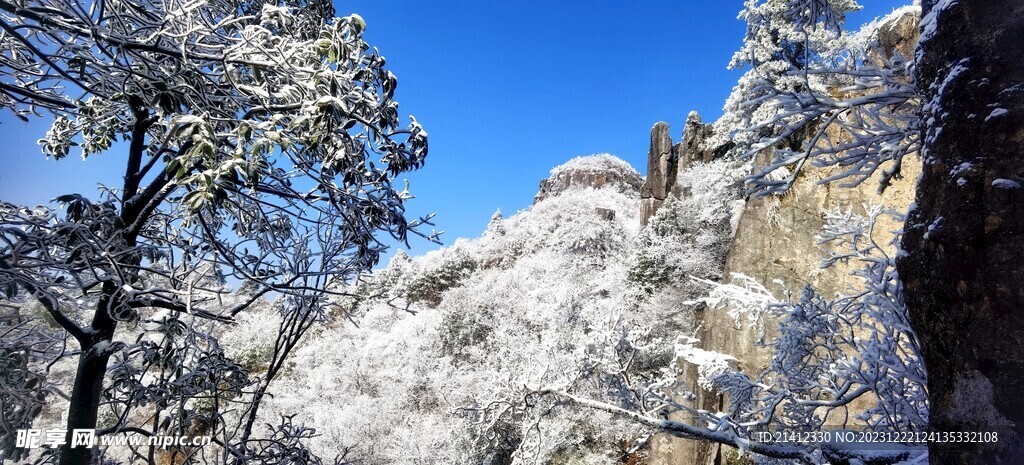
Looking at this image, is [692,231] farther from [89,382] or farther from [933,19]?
[89,382]

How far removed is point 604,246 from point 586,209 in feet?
24.2

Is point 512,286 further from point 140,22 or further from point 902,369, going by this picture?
point 140,22

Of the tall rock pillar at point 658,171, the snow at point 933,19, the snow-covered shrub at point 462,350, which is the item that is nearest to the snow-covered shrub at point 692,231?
the snow-covered shrub at point 462,350

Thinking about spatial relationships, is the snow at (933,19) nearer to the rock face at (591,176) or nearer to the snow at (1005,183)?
the snow at (1005,183)

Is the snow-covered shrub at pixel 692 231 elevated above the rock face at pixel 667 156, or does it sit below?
below

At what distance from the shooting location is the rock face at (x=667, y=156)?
58.3ft

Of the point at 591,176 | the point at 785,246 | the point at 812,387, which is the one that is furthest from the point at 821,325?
the point at 591,176

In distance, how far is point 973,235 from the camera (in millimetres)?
1914

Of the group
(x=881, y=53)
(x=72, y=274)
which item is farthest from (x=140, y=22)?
(x=881, y=53)

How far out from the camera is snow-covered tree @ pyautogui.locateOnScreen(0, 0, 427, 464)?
1907 millimetres

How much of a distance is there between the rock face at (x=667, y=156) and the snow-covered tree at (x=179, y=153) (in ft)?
52.1

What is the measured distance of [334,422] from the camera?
12461 millimetres

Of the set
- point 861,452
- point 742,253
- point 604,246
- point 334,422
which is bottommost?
point 861,452

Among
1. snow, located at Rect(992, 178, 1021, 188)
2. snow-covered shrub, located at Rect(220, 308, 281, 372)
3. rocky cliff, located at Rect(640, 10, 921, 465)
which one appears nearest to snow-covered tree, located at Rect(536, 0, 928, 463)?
snow, located at Rect(992, 178, 1021, 188)
